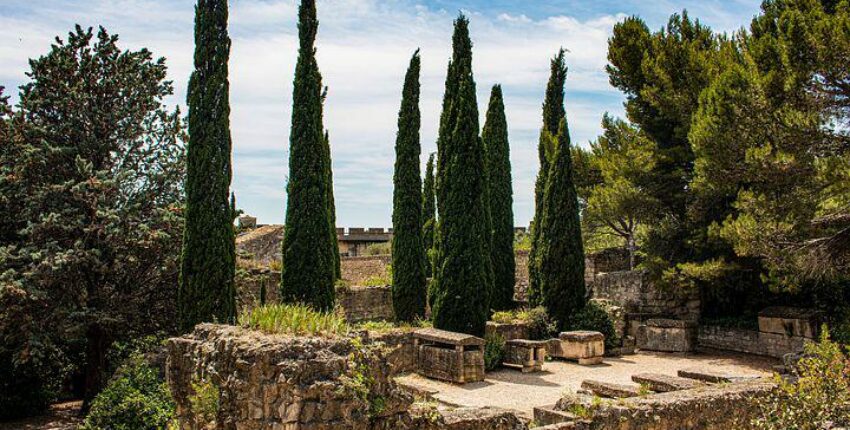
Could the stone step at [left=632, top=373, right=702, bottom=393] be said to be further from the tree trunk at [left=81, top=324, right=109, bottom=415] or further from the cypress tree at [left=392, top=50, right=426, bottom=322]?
the tree trunk at [left=81, top=324, right=109, bottom=415]

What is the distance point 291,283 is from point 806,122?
11.9 metres

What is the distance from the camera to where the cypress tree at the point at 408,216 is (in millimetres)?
19328

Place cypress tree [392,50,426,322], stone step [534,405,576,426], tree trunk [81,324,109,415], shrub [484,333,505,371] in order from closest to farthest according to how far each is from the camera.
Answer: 1. stone step [534,405,576,426]
2. tree trunk [81,324,109,415]
3. shrub [484,333,505,371]
4. cypress tree [392,50,426,322]

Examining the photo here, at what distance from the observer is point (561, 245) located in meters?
19.2

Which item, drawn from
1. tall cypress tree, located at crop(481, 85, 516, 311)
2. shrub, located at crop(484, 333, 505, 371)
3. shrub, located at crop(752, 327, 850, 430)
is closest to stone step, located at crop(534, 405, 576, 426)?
shrub, located at crop(752, 327, 850, 430)

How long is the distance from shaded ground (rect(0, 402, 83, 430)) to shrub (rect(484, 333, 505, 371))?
27.6ft

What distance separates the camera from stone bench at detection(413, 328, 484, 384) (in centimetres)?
1391

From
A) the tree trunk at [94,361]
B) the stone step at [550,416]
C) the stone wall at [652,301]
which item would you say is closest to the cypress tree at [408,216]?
the stone wall at [652,301]

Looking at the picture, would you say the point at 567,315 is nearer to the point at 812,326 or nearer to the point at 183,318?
the point at 812,326

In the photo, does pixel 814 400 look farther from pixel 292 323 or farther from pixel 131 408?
pixel 131 408

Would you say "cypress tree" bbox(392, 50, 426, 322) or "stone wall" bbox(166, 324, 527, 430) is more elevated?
"cypress tree" bbox(392, 50, 426, 322)

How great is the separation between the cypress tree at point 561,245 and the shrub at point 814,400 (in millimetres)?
9075

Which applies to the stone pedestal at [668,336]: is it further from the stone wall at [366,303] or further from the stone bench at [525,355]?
the stone wall at [366,303]

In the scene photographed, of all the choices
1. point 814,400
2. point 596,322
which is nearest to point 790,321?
point 596,322
